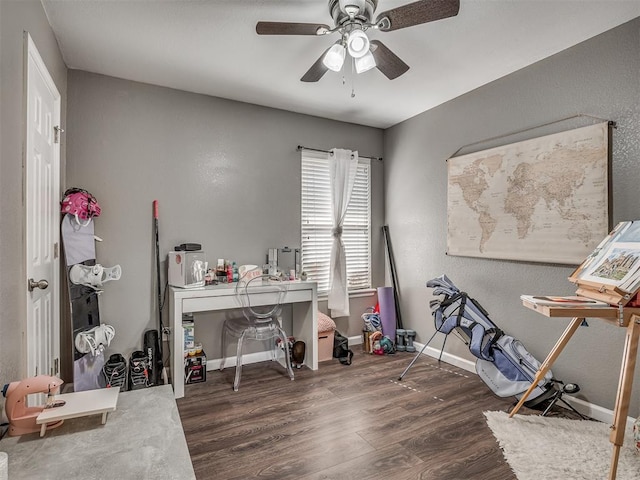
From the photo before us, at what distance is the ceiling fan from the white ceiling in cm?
26

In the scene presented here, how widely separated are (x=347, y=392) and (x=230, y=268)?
1.54 m

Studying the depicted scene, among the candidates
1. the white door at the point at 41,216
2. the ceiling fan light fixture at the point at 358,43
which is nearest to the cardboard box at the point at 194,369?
the white door at the point at 41,216

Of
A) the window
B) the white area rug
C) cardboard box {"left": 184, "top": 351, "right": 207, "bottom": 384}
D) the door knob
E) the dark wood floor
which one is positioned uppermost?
the window

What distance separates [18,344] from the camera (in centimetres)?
175

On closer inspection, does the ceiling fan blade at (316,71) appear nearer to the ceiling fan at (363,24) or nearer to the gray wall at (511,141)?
the ceiling fan at (363,24)

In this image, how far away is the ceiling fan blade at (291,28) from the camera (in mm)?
1946

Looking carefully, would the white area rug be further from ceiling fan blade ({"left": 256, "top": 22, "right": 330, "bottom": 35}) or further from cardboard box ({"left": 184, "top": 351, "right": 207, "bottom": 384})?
ceiling fan blade ({"left": 256, "top": 22, "right": 330, "bottom": 35})

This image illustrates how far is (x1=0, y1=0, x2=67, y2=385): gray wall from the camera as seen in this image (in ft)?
5.07

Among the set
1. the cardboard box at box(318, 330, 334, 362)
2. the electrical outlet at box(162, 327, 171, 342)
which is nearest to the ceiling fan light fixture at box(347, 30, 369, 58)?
Answer: the cardboard box at box(318, 330, 334, 362)

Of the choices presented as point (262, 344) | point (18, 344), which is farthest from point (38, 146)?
point (262, 344)

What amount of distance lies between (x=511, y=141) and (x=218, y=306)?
2.89 m

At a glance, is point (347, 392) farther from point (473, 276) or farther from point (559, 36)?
point (559, 36)

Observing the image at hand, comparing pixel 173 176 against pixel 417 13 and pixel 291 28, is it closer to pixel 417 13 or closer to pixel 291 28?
pixel 291 28

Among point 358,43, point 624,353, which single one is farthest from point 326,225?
point 624,353
